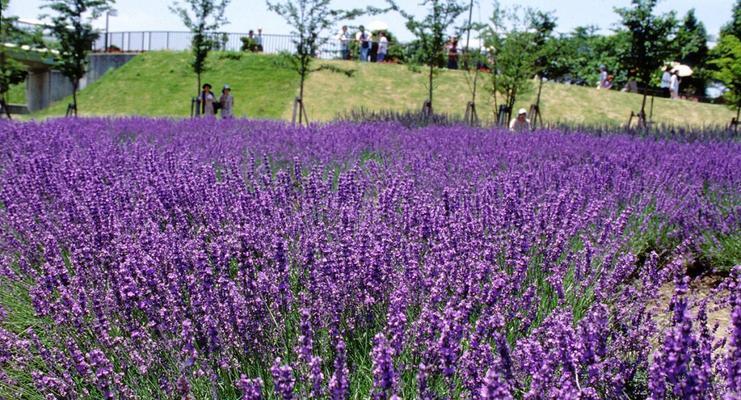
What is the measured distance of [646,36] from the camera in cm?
1661

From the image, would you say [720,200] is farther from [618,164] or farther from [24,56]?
[24,56]

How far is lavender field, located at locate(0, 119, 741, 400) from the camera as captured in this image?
6.49ft

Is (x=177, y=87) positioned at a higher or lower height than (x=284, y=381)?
higher

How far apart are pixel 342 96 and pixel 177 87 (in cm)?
849

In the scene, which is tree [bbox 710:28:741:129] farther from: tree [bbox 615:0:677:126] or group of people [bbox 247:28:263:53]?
group of people [bbox 247:28:263:53]

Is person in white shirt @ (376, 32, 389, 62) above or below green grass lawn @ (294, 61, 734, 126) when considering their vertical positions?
above

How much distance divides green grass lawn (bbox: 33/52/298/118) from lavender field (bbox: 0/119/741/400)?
20459mm

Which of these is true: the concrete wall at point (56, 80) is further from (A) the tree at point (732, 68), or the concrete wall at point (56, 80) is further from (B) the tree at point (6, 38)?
(A) the tree at point (732, 68)

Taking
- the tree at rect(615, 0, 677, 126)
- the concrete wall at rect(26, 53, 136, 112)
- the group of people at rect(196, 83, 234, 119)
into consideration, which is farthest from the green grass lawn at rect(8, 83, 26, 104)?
the tree at rect(615, 0, 677, 126)

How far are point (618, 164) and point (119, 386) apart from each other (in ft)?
20.1

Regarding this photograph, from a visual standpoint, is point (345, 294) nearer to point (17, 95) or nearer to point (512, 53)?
point (512, 53)

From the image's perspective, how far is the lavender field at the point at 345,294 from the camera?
198 cm

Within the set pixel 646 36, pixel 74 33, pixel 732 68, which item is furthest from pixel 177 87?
pixel 732 68

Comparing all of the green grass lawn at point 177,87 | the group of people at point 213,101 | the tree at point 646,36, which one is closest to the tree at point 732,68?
the tree at point 646,36
